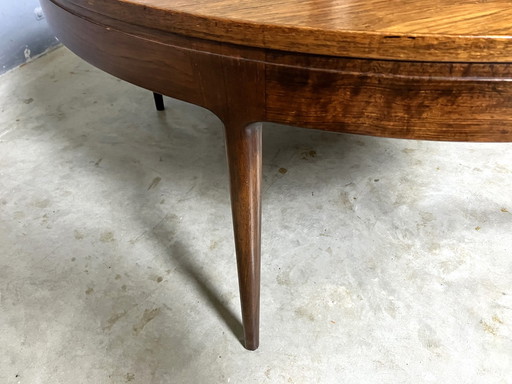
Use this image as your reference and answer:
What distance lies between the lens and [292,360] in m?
0.80

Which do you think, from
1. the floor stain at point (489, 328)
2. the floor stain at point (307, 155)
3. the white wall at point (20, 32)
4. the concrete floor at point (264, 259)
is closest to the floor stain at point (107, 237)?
the concrete floor at point (264, 259)

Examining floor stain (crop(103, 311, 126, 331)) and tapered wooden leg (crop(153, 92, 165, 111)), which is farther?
tapered wooden leg (crop(153, 92, 165, 111))

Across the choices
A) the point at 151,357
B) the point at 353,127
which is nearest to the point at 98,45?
the point at 353,127

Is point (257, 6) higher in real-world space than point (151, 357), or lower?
higher

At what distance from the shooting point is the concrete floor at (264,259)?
2.66 ft

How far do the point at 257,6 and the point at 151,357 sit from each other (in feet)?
2.12

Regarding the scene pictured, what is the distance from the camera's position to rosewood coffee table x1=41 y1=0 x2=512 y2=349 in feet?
1.23

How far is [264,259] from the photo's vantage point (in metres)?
0.99

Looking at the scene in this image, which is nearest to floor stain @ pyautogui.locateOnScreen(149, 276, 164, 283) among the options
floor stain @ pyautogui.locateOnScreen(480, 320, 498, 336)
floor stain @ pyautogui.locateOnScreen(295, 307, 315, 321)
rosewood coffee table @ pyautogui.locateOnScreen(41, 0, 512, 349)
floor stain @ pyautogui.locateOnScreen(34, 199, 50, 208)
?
floor stain @ pyautogui.locateOnScreen(295, 307, 315, 321)

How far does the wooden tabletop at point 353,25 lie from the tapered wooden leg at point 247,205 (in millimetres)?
130

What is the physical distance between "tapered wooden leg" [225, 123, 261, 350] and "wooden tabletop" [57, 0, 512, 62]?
0.13m

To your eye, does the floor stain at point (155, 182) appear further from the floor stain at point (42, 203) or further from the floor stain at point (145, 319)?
the floor stain at point (145, 319)

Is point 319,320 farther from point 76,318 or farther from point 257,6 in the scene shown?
point 257,6

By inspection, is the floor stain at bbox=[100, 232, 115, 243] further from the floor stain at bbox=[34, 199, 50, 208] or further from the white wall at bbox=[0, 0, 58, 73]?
the white wall at bbox=[0, 0, 58, 73]
